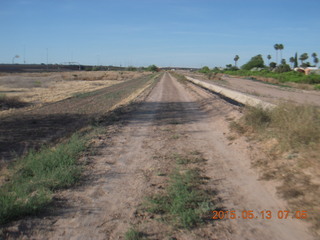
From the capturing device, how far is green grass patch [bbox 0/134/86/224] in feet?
17.8

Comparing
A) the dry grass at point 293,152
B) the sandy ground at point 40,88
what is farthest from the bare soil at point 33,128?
the dry grass at point 293,152

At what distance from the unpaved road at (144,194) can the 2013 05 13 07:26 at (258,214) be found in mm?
92

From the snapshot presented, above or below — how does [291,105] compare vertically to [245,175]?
above

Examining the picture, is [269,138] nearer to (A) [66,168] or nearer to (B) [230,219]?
(B) [230,219]

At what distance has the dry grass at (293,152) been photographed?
568 centimetres

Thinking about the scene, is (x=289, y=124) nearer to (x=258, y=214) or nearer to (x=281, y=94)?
(x=258, y=214)

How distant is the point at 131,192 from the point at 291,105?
20.7ft

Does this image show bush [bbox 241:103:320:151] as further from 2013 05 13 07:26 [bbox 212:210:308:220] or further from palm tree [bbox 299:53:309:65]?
palm tree [bbox 299:53:309:65]

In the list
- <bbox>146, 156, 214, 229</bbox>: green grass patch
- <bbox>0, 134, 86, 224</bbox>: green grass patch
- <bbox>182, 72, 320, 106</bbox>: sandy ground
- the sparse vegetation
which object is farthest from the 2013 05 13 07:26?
the sparse vegetation

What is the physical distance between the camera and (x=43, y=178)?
23.3 ft

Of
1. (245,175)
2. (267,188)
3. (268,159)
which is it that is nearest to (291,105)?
(268,159)

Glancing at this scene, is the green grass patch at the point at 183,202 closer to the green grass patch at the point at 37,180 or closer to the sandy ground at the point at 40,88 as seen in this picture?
the green grass patch at the point at 37,180

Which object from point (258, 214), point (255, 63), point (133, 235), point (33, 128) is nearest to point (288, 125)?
point (258, 214)

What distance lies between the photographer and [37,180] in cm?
704
